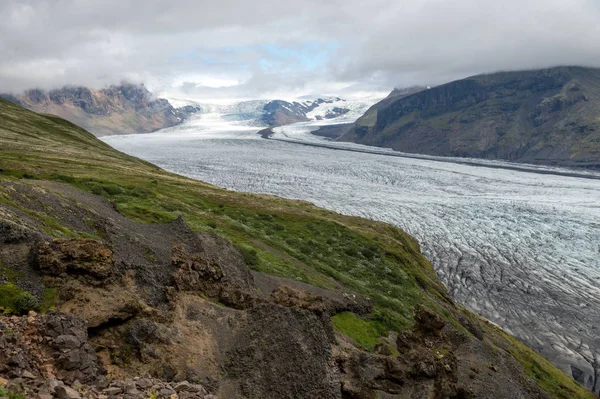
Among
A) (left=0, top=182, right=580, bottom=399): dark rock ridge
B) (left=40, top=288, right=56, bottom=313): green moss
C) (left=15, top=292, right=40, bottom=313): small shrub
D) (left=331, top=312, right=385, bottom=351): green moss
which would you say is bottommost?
(left=331, top=312, right=385, bottom=351): green moss

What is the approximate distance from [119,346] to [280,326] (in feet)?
29.0

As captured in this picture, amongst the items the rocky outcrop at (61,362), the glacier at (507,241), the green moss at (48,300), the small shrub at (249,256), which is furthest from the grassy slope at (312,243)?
the rocky outcrop at (61,362)

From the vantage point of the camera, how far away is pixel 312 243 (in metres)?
63.1

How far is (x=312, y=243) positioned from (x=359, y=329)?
2514 cm

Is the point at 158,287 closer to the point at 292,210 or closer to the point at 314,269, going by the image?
the point at 314,269

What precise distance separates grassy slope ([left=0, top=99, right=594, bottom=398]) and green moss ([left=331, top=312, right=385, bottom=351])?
0.46ft

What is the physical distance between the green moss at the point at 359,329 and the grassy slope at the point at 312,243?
140 millimetres

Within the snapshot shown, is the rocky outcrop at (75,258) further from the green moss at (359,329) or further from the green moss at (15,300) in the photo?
the green moss at (359,329)

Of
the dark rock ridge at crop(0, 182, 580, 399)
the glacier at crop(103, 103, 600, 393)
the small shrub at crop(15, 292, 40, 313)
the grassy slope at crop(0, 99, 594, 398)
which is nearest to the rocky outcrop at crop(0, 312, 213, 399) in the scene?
the dark rock ridge at crop(0, 182, 580, 399)

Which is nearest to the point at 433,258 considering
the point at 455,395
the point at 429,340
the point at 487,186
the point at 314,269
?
the point at 314,269

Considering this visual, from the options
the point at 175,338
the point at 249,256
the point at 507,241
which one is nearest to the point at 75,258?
the point at 175,338

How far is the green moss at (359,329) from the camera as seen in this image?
3638cm

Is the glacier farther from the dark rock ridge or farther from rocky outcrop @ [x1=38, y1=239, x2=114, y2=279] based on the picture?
rocky outcrop @ [x1=38, y1=239, x2=114, y2=279]

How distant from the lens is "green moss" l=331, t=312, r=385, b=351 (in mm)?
36375
